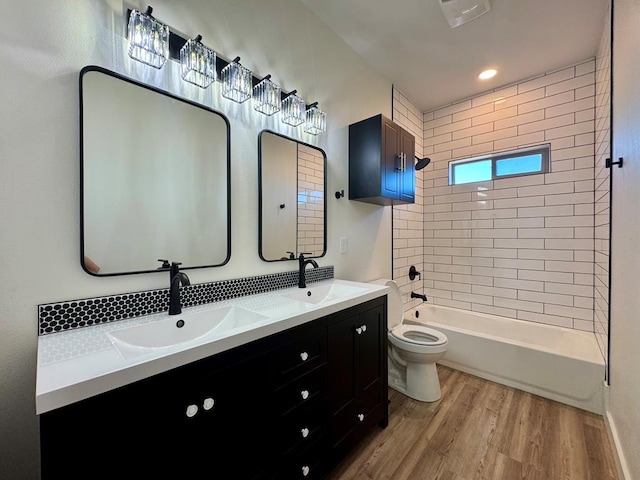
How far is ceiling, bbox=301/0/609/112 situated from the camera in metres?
1.83

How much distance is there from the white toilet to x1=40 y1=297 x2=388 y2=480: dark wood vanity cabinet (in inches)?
24.1

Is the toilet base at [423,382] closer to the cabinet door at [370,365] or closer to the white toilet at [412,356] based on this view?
the white toilet at [412,356]

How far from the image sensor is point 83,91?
1012 millimetres

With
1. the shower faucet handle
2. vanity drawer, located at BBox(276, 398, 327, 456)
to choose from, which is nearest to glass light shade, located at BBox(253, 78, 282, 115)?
vanity drawer, located at BBox(276, 398, 327, 456)

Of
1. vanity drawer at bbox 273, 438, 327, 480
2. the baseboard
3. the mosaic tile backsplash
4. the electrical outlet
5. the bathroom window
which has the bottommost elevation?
the baseboard

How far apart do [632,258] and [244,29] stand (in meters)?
2.31

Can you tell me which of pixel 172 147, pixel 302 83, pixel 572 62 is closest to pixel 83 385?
pixel 172 147

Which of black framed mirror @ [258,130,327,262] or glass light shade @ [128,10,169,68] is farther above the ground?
glass light shade @ [128,10,169,68]

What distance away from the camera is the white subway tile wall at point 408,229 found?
112 inches

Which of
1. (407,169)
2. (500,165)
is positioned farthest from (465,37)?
(500,165)

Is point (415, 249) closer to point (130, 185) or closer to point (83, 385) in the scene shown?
point (130, 185)

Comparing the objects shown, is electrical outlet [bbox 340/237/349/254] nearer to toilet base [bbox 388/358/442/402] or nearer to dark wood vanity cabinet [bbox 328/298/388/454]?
dark wood vanity cabinet [bbox 328/298/388/454]

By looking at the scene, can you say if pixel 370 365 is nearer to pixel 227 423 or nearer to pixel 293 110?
pixel 227 423

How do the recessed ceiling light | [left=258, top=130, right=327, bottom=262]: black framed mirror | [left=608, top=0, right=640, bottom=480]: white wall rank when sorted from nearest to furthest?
[left=608, top=0, right=640, bottom=480]: white wall, [left=258, top=130, right=327, bottom=262]: black framed mirror, the recessed ceiling light
